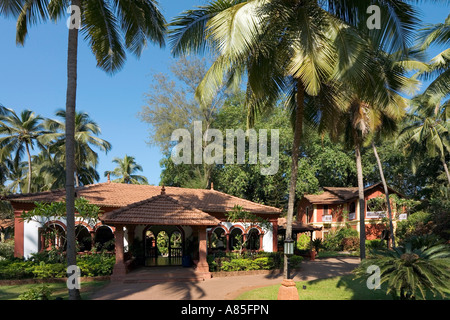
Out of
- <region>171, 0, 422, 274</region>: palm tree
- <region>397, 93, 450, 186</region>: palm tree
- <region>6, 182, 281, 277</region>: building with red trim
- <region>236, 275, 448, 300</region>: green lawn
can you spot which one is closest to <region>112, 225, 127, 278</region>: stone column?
<region>6, 182, 281, 277</region>: building with red trim

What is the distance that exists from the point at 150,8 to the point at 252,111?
5.24 meters

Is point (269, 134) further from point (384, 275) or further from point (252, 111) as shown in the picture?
point (384, 275)

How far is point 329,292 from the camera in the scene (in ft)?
39.2

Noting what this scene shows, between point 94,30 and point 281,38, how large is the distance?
6.29 m

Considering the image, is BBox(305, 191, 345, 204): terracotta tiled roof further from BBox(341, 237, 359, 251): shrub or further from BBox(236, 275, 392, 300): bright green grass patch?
BBox(236, 275, 392, 300): bright green grass patch

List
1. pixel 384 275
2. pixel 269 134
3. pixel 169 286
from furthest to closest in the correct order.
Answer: pixel 269 134, pixel 169 286, pixel 384 275

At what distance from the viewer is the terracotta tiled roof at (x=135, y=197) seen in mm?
18078

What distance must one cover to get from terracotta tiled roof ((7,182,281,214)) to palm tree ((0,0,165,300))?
29.1ft

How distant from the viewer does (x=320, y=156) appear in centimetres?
3397

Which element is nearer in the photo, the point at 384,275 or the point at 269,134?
the point at 384,275

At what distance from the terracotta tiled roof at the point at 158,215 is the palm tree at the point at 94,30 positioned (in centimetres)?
553

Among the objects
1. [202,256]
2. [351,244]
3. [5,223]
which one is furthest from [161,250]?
[5,223]

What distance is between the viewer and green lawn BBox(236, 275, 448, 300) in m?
11.1
